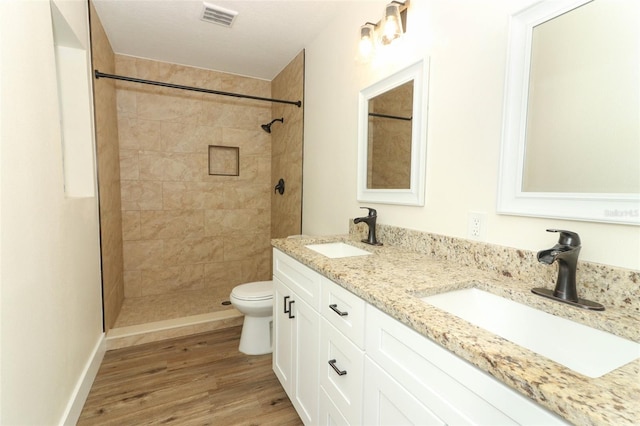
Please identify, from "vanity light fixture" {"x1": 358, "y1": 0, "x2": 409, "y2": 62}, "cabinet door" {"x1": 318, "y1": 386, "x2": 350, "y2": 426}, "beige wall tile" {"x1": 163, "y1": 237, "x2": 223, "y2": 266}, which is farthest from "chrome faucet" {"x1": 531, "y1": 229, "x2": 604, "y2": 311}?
"beige wall tile" {"x1": 163, "y1": 237, "x2": 223, "y2": 266}

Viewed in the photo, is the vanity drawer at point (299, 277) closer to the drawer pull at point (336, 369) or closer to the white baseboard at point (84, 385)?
the drawer pull at point (336, 369)

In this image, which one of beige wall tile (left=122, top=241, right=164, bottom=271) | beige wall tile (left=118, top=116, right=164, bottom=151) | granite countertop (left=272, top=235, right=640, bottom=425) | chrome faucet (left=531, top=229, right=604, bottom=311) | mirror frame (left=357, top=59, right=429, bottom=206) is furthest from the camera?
beige wall tile (left=122, top=241, right=164, bottom=271)

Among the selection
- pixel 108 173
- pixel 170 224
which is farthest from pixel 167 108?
pixel 170 224

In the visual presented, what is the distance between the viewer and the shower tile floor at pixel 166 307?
99.7 inches

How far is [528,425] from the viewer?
20.1 inches

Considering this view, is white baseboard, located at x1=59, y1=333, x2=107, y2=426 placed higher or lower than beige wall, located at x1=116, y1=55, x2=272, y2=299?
lower

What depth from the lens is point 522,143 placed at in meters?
1.02

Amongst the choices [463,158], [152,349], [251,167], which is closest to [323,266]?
[463,158]

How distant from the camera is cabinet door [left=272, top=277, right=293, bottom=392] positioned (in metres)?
1.57

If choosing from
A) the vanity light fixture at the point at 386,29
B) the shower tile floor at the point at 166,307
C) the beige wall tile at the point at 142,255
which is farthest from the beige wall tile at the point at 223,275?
the vanity light fixture at the point at 386,29

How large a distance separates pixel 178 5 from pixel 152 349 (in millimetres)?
2430

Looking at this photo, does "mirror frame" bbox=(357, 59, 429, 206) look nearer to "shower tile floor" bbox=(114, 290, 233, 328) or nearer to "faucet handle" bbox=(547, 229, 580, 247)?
"faucet handle" bbox=(547, 229, 580, 247)

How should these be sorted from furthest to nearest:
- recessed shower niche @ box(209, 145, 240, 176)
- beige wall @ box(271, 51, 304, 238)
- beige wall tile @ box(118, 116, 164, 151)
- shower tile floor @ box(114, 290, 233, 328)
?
recessed shower niche @ box(209, 145, 240, 176) < beige wall tile @ box(118, 116, 164, 151) < beige wall @ box(271, 51, 304, 238) < shower tile floor @ box(114, 290, 233, 328)

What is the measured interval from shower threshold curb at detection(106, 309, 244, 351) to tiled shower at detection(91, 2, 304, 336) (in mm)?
143
